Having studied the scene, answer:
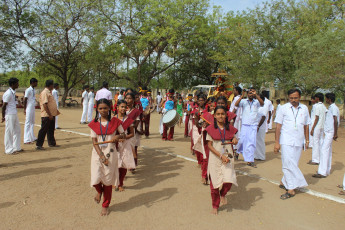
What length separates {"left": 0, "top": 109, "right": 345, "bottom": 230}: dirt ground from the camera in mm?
3852

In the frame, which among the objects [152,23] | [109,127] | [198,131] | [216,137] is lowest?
[198,131]

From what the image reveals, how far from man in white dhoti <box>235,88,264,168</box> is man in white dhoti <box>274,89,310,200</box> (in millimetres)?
1846

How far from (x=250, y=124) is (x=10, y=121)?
610cm

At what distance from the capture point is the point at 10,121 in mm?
7344

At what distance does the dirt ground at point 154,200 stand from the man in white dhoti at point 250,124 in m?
0.35

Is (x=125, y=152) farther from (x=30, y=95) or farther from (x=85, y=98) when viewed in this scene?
(x=85, y=98)

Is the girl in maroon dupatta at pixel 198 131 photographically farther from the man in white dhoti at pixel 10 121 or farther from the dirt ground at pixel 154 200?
the man in white dhoti at pixel 10 121

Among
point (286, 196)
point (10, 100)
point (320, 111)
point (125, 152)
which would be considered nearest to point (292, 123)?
point (286, 196)

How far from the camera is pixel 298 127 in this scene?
498 cm

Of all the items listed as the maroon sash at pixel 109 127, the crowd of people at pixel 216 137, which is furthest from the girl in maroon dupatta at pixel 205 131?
the maroon sash at pixel 109 127

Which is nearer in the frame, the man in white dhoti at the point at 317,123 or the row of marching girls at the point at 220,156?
the row of marching girls at the point at 220,156

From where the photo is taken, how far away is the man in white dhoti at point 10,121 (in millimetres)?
7250

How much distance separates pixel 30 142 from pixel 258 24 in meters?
15.3

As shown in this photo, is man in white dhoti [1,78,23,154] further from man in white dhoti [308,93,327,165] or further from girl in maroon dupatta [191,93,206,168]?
man in white dhoti [308,93,327,165]
